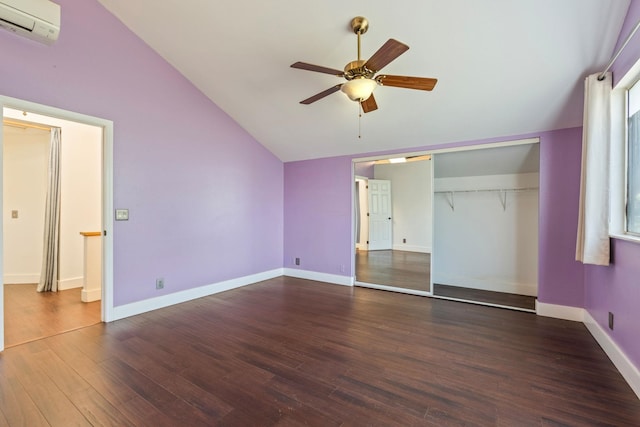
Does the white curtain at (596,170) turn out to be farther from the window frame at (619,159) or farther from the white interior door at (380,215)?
the white interior door at (380,215)

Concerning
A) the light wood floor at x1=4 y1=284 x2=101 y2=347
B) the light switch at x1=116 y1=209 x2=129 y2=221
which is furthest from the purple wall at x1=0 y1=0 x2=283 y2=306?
the light wood floor at x1=4 y1=284 x2=101 y2=347

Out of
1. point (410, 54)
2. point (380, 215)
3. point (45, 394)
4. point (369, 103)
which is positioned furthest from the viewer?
point (380, 215)

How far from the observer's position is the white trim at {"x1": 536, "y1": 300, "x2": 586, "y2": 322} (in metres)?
3.18

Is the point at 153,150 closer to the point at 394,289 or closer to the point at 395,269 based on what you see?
the point at 394,289

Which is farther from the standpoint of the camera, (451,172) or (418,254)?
(418,254)

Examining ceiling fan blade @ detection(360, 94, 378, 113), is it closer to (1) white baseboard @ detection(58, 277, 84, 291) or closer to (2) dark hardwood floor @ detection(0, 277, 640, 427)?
(2) dark hardwood floor @ detection(0, 277, 640, 427)

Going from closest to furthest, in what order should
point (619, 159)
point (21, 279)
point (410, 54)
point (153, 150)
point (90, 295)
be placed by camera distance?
point (619, 159), point (410, 54), point (153, 150), point (90, 295), point (21, 279)

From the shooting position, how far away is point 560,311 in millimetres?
3283

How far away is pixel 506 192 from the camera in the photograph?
4.20 m

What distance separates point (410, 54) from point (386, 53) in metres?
1.00

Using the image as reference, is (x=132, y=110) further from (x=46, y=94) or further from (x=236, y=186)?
(x=236, y=186)

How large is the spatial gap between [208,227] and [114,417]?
107 inches

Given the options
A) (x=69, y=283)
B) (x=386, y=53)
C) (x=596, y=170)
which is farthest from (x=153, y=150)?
(x=596, y=170)

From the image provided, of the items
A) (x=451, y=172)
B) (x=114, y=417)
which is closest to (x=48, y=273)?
(x=114, y=417)
